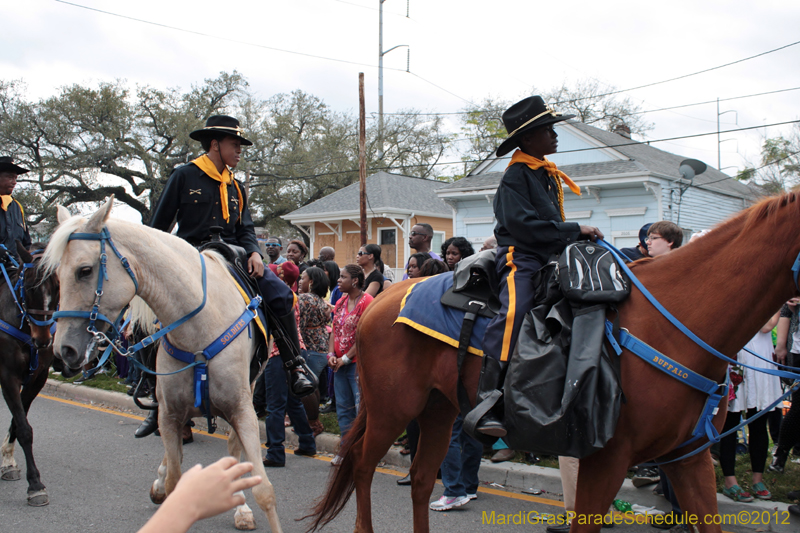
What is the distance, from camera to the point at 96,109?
2991 centimetres

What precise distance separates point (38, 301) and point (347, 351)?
3.13 m

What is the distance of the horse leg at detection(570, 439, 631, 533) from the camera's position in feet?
9.85

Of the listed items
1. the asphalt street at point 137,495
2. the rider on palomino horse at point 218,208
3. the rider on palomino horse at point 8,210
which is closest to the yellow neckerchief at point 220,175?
the rider on palomino horse at point 218,208

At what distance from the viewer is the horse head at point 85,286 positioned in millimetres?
3518

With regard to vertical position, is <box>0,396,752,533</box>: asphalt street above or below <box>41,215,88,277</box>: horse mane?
below

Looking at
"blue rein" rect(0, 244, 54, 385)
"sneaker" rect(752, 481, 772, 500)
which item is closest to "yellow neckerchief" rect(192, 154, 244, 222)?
"blue rein" rect(0, 244, 54, 385)

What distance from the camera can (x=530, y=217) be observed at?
3570 millimetres

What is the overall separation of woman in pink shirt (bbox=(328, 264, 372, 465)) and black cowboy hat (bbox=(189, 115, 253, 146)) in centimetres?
212

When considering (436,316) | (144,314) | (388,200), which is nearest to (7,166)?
(144,314)

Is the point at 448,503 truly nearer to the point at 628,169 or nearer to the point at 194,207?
the point at 194,207

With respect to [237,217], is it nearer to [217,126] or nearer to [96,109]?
[217,126]

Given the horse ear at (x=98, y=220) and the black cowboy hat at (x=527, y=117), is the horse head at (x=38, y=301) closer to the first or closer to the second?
the horse ear at (x=98, y=220)

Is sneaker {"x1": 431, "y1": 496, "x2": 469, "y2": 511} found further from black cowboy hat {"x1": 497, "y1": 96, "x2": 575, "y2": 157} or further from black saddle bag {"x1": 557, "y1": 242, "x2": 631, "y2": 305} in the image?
black cowboy hat {"x1": 497, "y1": 96, "x2": 575, "y2": 157}

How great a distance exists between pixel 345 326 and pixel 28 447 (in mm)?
3194
